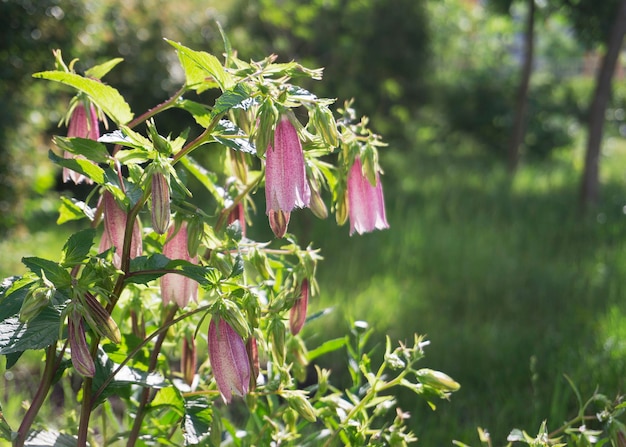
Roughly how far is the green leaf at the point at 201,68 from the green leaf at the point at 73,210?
0.26 m

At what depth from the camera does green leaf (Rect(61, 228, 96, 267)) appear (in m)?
1.06

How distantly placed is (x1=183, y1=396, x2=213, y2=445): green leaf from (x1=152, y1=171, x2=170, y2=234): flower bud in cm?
38

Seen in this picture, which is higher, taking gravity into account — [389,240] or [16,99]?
[16,99]

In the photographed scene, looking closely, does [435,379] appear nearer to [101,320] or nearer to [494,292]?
[101,320]

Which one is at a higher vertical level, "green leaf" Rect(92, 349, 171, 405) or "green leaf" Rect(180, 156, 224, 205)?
"green leaf" Rect(180, 156, 224, 205)

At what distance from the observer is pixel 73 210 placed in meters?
1.26

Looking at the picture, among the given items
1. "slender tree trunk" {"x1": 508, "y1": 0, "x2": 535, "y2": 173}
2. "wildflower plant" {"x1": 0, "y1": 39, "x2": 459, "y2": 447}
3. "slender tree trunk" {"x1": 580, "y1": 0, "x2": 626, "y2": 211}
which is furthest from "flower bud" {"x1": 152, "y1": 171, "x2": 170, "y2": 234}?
"slender tree trunk" {"x1": 508, "y1": 0, "x2": 535, "y2": 173}

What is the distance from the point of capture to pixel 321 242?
412 centimetres

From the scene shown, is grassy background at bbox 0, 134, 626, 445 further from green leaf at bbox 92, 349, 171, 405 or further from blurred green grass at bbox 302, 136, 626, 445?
green leaf at bbox 92, 349, 171, 405

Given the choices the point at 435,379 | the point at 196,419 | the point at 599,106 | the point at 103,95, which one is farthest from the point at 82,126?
the point at 599,106

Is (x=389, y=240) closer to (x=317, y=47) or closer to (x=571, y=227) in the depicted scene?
(x=571, y=227)

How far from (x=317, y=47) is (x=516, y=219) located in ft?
6.36

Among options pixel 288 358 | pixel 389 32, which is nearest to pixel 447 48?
pixel 389 32

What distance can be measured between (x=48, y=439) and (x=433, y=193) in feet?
15.2
